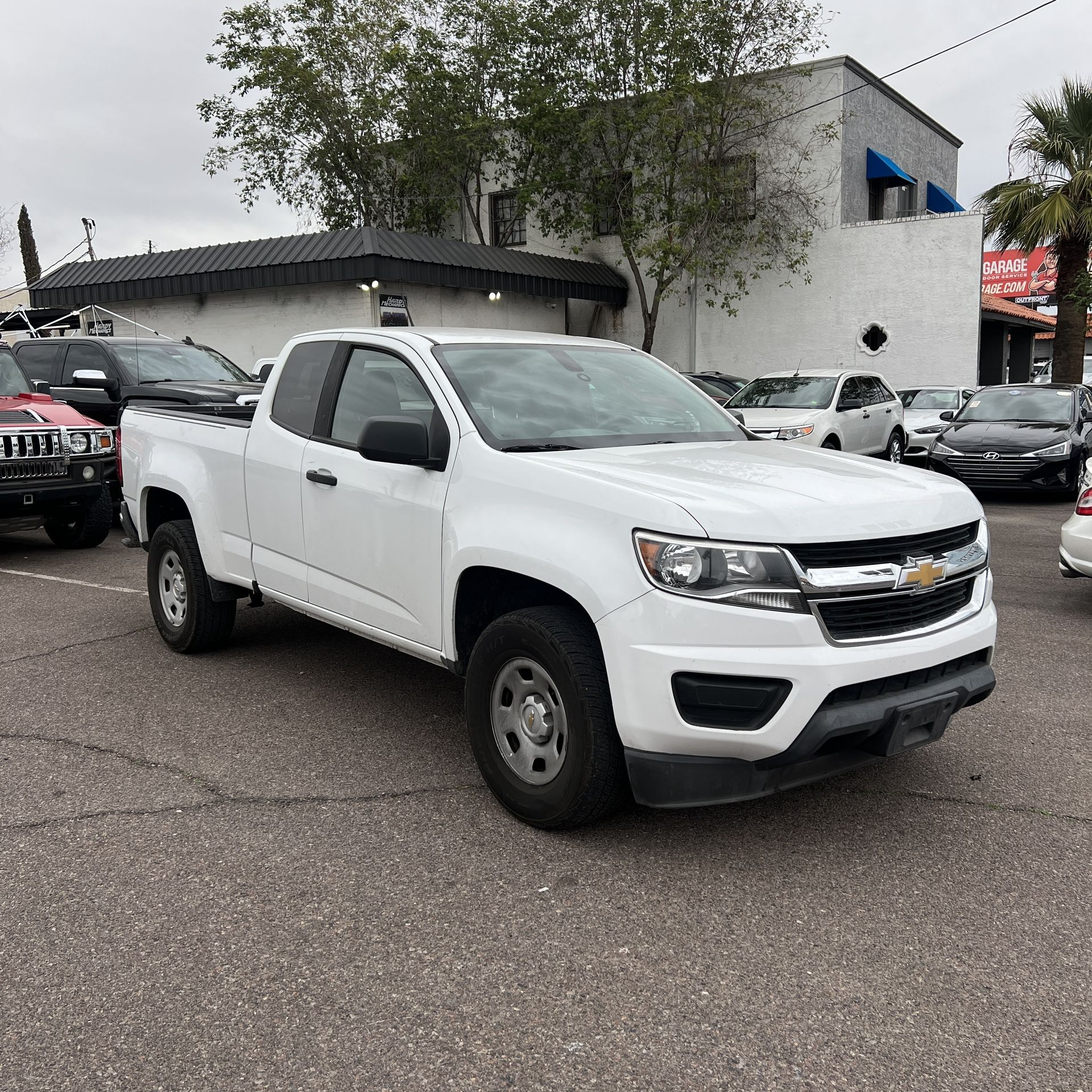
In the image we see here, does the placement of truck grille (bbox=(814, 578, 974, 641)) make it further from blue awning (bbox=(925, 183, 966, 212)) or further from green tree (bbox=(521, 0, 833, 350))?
blue awning (bbox=(925, 183, 966, 212))

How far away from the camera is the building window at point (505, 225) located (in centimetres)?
2794

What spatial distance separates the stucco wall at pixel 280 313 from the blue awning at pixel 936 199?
13.4 m

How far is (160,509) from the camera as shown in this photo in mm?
6352

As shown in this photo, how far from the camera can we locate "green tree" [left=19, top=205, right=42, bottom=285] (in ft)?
164

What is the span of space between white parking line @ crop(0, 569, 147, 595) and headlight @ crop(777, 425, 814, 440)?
830 centimetres

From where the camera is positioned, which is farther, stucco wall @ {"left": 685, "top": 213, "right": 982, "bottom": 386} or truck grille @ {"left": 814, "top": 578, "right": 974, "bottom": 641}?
stucco wall @ {"left": 685, "top": 213, "right": 982, "bottom": 386}

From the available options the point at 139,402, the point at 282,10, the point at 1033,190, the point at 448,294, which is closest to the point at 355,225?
the point at 282,10

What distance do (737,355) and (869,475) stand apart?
23174mm

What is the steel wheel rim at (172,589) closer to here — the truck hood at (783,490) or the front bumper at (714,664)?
the truck hood at (783,490)

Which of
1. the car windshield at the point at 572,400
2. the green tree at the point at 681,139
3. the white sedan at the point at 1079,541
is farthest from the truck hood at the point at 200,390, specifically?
the green tree at the point at 681,139

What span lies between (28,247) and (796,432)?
48.0 meters

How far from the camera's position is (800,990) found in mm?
2781

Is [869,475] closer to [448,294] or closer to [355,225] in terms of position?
[448,294]

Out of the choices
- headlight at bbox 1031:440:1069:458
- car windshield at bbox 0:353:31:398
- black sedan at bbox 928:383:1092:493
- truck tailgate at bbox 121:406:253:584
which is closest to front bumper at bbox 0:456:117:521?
car windshield at bbox 0:353:31:398
